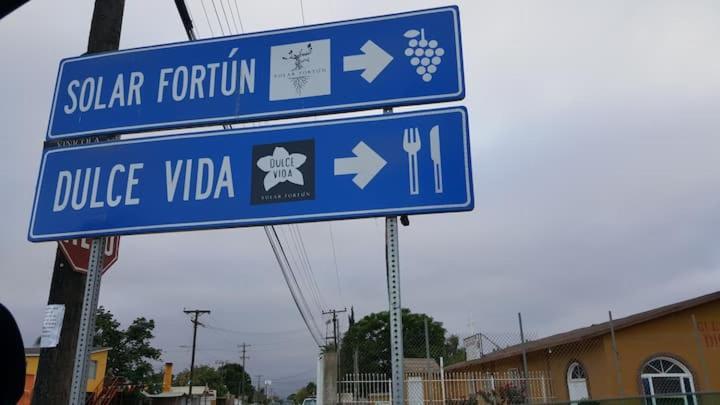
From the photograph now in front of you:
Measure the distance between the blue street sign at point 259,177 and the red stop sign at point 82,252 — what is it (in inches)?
25.5

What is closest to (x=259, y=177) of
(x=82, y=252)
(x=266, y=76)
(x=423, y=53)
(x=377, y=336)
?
(x=266, y=76)

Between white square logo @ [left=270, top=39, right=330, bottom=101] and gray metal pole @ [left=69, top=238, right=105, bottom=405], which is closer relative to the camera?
gray metal pole @ [left=69, top=238, right=105, bottom=405]

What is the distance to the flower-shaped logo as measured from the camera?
3.57 m

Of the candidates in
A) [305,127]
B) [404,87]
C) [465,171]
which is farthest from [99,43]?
[465,171]

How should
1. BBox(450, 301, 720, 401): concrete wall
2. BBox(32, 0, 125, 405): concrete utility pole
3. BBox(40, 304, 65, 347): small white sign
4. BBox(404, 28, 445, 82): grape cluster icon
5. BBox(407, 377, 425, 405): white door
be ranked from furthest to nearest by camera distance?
BBox(450, 301, 720, 401): concrete wall
BBox(407, 377, 425, 405): white door
BBox(32, 0, 125, 405): concrete utility pole
BBox(40, 304, 65, 347): small white sign
BBox(404, 28, 445, 82): grape cluster icon

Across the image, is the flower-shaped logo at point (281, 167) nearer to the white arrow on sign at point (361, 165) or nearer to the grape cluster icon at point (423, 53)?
the white arrow on sign at point (361, 165)

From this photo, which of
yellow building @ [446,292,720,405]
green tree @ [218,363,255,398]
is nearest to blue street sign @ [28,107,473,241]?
yellow building @ [446,292,720,405]

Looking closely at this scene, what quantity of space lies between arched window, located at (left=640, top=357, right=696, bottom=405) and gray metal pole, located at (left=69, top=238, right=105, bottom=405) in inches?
557

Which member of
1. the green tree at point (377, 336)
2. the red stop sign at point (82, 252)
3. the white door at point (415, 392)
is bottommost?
the white door at point (415, 392)

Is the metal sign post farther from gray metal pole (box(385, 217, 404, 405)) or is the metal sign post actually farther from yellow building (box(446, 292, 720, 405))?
yellow building (box(446, 292, 720, 405))

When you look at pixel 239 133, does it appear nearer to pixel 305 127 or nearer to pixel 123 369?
pixel 305 127

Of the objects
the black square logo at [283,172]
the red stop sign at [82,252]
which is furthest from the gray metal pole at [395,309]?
the red stop sign at [82,252]

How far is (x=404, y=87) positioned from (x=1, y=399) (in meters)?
2.78

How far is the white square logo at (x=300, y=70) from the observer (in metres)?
3.87
